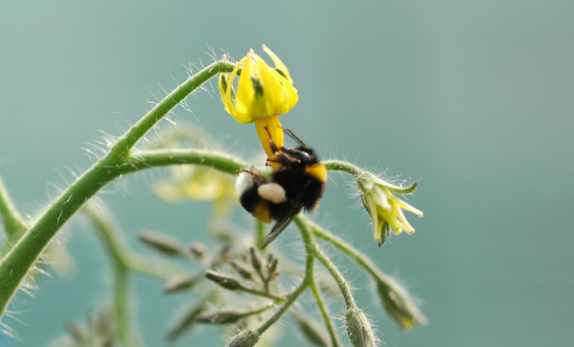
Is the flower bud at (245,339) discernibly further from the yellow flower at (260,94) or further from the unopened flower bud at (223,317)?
the yellow flower at (260,94)

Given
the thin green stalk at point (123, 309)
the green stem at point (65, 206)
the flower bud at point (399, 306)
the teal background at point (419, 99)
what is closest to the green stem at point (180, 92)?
the green stem at point (65, 206)

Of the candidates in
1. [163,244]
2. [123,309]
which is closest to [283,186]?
[163,244]

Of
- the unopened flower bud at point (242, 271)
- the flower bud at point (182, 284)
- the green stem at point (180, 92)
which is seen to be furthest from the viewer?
the flower bud at point (182, 284)

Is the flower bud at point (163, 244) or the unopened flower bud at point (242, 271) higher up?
the flower bud at point (163, 244)

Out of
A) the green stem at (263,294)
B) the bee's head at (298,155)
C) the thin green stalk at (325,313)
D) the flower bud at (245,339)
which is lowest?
the flower bud at (245,339)

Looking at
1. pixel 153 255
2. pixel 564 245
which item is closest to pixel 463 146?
pixel 564 245

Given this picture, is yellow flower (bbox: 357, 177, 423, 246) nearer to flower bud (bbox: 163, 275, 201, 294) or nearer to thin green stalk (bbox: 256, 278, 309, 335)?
thin green stalk (bbox: 256, 278, 309, 335)
